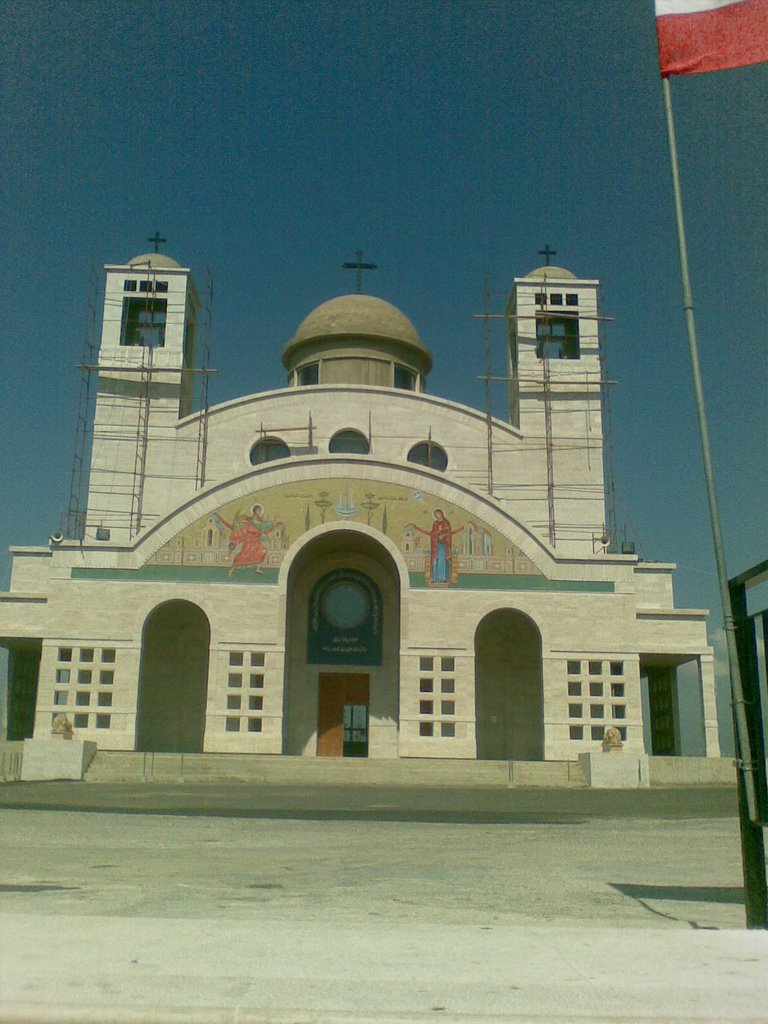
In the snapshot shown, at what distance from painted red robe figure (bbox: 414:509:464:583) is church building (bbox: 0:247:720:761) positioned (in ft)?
0.17

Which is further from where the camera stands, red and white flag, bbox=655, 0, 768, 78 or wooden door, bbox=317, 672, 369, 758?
wooden door, bbox=317, 672, 369, 758

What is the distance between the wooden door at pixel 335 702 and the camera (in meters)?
29.6

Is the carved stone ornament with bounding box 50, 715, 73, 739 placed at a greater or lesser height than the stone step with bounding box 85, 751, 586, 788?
greater

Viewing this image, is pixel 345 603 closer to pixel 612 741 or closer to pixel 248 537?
pixel 248 537

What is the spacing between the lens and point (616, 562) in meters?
28.5

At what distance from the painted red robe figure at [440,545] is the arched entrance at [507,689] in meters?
2.57

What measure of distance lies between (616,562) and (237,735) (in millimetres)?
11617

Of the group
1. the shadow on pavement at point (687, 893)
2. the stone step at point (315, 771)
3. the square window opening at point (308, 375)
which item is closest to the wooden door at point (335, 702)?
the stone step at point (315, 771)

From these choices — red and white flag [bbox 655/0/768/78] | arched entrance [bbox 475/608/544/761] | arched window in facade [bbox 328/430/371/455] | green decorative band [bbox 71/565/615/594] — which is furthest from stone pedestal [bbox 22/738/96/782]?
red and white flag [bbox 655/0/768/78]

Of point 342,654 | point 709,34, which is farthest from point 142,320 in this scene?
point 709,34

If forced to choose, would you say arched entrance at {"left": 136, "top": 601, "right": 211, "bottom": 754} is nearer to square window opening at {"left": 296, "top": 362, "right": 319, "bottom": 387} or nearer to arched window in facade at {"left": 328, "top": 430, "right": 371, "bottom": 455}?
arched window in facade at {"left": 328, "top": 430, "right": 371, "bottom": 455}

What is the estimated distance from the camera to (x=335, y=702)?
2989 centimetres

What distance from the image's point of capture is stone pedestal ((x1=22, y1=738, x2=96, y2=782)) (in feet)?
76.9

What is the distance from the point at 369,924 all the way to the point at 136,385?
1195 inches
